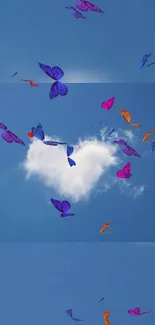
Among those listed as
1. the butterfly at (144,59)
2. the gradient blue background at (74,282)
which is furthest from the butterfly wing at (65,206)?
the butterfly at (144,59)

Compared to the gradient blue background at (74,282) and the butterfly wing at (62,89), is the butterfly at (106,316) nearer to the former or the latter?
the gradient blue background at (74,282)

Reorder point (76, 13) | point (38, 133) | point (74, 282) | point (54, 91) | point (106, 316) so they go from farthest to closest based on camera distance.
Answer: point (38, 133) → point (76, 13) → point (54, 91) → point (74, 282) → point (106, 316)

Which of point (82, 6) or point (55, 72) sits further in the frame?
point (82, 6)

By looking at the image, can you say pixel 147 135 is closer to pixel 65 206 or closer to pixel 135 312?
pixel 65 206

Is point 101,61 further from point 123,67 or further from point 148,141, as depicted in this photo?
point 148,141

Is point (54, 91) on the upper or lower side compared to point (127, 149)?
upper

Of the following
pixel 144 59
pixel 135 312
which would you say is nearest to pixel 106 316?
pixel 135 312

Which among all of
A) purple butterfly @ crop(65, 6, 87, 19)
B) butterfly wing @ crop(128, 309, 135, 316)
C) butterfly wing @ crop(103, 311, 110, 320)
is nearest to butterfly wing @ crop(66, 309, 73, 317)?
butterfly wing @ crop(103, 311, 110, 320)
